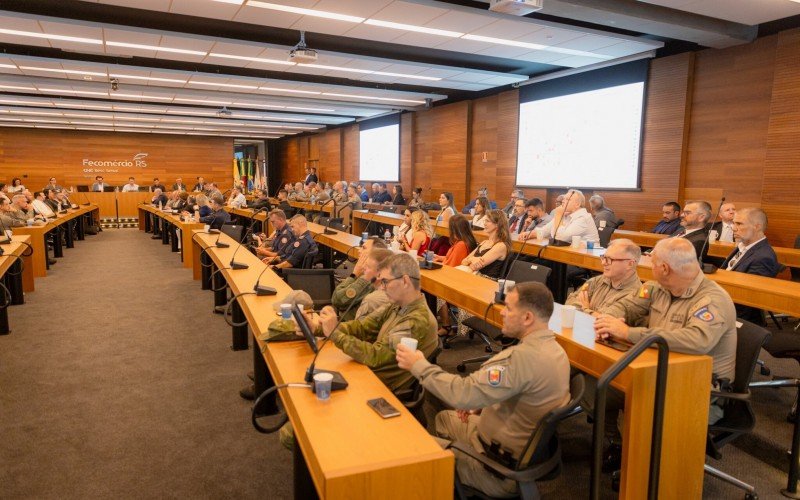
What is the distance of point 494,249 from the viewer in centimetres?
453

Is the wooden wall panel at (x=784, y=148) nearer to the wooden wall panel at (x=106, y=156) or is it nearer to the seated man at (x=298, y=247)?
the seated man at (x=298, y=247)

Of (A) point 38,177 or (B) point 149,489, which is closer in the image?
(B) point 149,489

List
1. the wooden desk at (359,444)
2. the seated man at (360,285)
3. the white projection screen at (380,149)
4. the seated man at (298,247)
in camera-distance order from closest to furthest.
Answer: the wooden desk at (359,444) < the seated man at (360,285) < the seated man at (298,247) < the white projection screen at (380,149)

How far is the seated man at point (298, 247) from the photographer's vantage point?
215 inches

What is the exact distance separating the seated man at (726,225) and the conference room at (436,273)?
2.0 inches

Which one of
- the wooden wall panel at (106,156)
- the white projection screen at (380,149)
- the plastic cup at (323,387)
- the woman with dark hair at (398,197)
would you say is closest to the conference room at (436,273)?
the plastic cup at (323,387)

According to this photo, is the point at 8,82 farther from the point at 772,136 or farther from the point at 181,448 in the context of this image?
the point at 772,136

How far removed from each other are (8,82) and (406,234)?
904 cm

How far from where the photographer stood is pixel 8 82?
1009 centimetres

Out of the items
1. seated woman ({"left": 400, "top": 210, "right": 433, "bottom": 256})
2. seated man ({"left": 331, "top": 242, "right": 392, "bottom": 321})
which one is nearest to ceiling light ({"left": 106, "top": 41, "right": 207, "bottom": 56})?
seated woman ({"left": 400, "top": 210, "right": 433, "bottom": 256})

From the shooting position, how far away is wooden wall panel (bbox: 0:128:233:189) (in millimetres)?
18750

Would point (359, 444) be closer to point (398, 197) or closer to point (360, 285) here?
point (360, 285)

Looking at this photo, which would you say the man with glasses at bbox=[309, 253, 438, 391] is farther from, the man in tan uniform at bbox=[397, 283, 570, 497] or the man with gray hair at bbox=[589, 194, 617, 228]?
the man with gray hair at bbox=[589, 194, 617, 228]

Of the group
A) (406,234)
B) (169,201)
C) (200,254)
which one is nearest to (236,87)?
(169,201)
